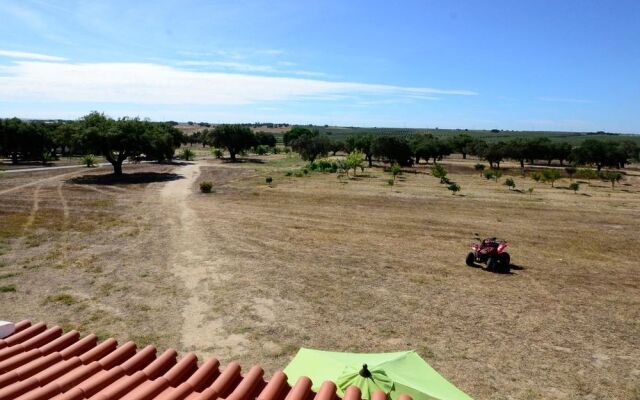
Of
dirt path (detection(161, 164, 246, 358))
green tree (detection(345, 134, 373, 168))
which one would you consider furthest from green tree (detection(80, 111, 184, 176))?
green tree (detection(345, 134, 373, 168))

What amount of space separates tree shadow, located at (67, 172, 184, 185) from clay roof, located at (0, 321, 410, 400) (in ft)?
134

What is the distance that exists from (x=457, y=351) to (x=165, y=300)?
8.83 metres

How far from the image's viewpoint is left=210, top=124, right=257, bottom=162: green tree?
72.6m

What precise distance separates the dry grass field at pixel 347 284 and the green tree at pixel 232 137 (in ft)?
133

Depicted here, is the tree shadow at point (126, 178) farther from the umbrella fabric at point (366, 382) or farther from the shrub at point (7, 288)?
the umbrella fabric at point (366, 382)

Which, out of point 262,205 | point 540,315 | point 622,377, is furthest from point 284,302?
point 262,205

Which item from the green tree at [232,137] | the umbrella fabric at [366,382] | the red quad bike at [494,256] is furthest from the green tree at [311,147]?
the umbrella fabric at [366,382]

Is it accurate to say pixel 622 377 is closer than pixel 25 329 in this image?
No

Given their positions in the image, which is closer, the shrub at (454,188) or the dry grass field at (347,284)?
the dry grass field at (347,284)

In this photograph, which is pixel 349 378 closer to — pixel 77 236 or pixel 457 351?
pixel 457 351

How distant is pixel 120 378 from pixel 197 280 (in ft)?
37.1

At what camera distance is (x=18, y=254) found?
18.8m

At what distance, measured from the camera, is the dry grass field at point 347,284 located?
1127 cm

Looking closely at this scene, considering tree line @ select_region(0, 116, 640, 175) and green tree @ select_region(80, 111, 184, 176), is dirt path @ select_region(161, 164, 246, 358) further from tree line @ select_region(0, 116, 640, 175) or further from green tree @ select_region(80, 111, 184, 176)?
tree line @ select_region(0, 116, 640, 175)
